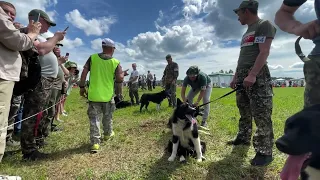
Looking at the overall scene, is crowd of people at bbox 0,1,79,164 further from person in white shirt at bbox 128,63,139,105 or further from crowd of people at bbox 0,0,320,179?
person in white shirt at bbox 128,63,139,105

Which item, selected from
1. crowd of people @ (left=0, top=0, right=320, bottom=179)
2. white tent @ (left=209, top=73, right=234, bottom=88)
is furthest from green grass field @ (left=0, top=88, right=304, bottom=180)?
white tent @ (left=209, top=73, right=234, bottom=88)

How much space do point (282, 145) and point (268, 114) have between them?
2.72 metres

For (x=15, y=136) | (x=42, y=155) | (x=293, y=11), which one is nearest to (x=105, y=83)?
(x=42, y=155)

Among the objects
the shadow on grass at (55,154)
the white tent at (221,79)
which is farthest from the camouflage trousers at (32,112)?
the white tent at (221,79)

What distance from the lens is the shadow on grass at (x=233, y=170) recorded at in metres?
3.59

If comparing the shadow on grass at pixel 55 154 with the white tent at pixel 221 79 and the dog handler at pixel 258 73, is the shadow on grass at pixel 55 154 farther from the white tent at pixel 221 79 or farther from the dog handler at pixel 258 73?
the white tent at pixel 221 79

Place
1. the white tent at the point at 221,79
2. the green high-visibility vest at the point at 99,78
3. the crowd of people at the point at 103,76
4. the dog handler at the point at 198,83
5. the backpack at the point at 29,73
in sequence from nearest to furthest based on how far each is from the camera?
the crowd of people at the point at 103,76 < the backpack at the point at 29,73 < the green high-visibility vest at the point at 99,78 < the dog handler at the point at 198,83 < the white tent at the point at 221,79

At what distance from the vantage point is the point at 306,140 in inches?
49.1

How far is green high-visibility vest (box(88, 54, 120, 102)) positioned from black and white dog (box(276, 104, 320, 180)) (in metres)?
4.15

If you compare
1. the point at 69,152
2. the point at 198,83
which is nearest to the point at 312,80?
the point at 69,152

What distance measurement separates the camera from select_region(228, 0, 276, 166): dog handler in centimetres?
369

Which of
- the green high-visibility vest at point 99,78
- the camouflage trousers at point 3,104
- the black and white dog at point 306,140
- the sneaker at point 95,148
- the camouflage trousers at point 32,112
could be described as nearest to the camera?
the black and white dog at point 306,140

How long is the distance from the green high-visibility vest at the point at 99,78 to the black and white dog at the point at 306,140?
415 cm

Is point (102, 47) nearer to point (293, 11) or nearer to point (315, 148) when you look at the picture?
point (293, 11)
